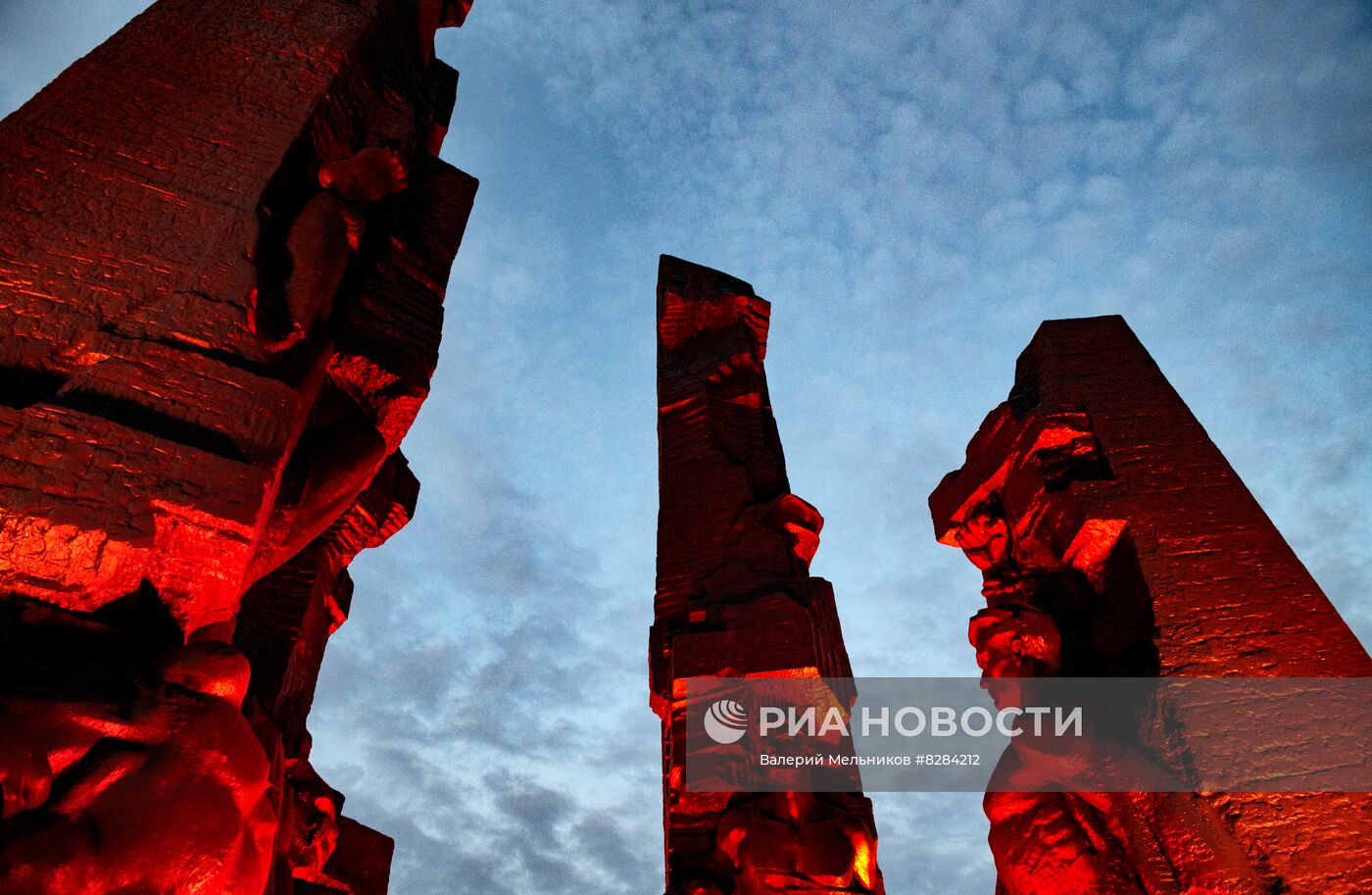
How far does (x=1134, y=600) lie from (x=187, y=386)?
413 centimetres

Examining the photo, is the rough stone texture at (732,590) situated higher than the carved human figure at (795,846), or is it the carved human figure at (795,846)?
the rough stone texture at (732,590)

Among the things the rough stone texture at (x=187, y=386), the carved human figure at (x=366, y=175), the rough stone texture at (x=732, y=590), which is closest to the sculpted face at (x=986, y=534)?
the rough stone texture at (x=732, y=590)

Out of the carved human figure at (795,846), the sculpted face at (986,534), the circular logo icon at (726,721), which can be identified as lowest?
the carved human figure at (795,846)

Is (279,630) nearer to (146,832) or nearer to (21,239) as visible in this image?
(21,239)

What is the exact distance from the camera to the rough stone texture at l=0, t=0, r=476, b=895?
6.41ft

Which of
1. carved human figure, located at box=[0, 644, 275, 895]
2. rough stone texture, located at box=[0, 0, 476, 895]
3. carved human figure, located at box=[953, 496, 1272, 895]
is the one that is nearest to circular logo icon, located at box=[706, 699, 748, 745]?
carved human figure, located at box=[953, 496, 1272, 895]

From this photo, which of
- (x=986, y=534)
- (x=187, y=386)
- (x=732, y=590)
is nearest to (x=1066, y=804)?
(x=986, y=534)

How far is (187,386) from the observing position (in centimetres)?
282

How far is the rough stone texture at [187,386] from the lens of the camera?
6.41ft

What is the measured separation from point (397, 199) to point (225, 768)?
3807 millimetres

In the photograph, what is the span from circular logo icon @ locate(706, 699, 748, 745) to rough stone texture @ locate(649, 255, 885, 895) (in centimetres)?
22

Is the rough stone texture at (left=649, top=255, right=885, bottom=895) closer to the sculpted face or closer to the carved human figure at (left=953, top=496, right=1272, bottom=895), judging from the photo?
the sculpted face

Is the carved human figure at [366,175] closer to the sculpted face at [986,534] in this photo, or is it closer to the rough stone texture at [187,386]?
the rough stone texture at [187,386]

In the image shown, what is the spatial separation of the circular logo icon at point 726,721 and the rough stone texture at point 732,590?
0.71 feet
